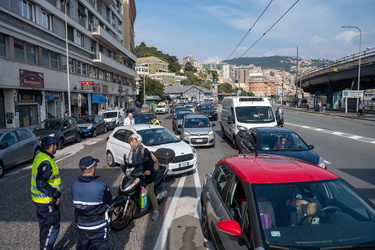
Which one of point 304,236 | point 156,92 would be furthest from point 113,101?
point 304,236

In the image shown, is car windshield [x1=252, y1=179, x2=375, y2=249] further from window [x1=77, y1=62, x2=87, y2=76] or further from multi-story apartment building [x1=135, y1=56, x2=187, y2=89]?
multi-story apartment building [x1=135, y1=56, x2=187, y2=89]

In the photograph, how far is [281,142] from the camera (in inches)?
312

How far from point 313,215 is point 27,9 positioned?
86.8ft

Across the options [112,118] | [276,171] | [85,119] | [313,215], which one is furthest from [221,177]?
[112,118]

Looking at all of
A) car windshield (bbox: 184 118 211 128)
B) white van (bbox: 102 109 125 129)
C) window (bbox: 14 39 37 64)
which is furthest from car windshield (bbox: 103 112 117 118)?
car windshield (bbox: 184 118 211 128)

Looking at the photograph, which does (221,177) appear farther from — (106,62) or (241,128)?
(106,62)

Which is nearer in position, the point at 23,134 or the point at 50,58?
the point at 23,134

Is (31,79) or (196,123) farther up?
(31,79)

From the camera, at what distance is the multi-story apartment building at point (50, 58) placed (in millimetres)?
20609

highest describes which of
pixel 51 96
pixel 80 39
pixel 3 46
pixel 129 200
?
pixel 80 39

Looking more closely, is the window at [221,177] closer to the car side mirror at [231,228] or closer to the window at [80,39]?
the car side mirror at [231,228]

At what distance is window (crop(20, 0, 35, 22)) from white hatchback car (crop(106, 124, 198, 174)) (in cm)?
1820

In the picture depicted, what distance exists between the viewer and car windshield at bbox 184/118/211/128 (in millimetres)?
14436

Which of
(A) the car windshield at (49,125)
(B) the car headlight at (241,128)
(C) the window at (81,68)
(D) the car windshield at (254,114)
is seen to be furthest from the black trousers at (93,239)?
(C) the window at (81,68)
